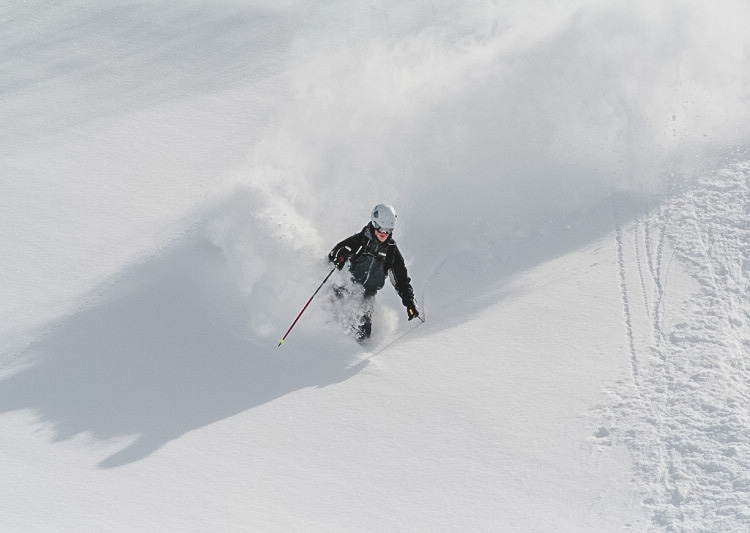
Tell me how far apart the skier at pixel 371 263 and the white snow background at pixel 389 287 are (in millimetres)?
352

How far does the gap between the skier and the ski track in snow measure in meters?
2.15

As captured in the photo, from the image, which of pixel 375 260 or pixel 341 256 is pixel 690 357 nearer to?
pixel 375 260

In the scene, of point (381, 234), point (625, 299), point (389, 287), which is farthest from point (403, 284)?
point (625, 299)

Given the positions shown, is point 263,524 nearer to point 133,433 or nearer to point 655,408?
point 133,433

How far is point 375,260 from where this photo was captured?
7.87 m

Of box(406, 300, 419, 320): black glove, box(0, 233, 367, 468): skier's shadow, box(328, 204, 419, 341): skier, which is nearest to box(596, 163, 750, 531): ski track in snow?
box(406, 300, 419, 320): black glove

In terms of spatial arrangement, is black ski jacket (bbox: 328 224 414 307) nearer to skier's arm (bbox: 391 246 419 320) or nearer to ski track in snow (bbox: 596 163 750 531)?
skier's arm (bbox: 391 246 419 320)

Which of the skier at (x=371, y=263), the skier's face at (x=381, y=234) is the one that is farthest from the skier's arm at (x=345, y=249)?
the skier's face at (x=381, y=234)

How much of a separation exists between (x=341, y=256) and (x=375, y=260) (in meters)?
0.32

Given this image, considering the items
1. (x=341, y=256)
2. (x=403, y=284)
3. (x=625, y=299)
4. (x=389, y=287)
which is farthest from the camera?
(x=389, y=287)

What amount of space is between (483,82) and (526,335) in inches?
179

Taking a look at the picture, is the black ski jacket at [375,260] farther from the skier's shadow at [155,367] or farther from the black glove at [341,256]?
the skier's shadow at [155,367]

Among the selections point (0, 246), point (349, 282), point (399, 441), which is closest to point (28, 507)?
point (399, 441)

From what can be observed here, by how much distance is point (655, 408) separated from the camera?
711 centimetres
